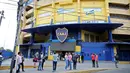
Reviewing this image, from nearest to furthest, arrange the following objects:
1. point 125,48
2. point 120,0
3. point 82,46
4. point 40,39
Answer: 1. point 82,46
2. point 125,48
3. point 120,0
4. point 40,39

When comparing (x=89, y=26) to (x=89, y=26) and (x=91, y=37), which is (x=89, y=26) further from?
(x=91, y=37)

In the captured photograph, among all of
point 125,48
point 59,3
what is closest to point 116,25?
point 125,48

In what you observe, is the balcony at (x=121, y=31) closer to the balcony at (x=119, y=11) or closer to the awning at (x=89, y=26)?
the awning at (x=89, y=26)

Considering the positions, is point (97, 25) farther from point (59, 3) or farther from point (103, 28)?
point (59, 3)

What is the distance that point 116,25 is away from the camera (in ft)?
121

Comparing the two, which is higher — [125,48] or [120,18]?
[120,18]

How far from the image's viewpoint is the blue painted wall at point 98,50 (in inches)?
1423

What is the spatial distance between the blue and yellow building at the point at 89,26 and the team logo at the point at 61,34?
0.69m

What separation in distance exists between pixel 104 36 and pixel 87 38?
14.9ft

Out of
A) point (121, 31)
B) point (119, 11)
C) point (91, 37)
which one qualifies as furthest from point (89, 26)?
point (119, 11)

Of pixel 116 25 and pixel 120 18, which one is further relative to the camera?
pixel 120 18

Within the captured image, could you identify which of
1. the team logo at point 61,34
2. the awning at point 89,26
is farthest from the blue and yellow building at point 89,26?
the team logo at point 61,34

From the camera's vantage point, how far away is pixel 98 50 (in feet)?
119

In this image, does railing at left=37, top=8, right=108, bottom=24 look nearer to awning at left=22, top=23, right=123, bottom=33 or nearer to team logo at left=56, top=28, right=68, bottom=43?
awning at left=22, top=23, right=123, bottom=33
